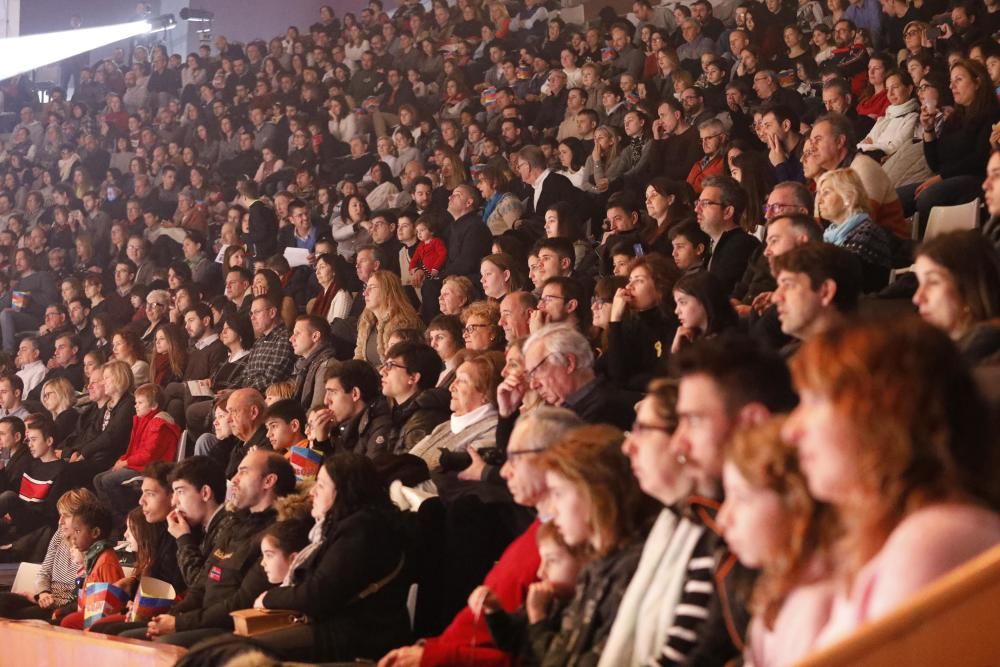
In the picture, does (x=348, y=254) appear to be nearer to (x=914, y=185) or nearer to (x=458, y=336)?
(x=458, y=336)

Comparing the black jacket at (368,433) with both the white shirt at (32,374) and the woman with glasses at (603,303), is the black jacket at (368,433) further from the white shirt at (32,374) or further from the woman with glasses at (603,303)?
the white shirt at (32,374)

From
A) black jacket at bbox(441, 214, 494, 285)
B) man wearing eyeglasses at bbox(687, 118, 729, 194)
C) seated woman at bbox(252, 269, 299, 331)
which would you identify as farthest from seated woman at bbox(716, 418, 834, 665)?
seated woman at bbox(252, 269, 299, 331)

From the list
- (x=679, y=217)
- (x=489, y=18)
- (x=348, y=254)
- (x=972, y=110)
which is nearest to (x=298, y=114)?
(x=489, y=18)

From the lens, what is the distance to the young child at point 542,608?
2391mm

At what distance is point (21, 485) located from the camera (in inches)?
245

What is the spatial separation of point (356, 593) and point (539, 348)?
0.87 metres

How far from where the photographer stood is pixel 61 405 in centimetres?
705

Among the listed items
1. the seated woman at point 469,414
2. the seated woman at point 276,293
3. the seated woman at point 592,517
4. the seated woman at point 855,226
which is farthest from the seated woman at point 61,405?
the seated woman at point 592,517

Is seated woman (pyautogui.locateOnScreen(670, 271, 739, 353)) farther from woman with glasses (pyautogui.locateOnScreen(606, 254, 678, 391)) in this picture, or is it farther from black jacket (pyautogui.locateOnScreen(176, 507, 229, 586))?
black jacket (pyautogui.locateOnScreen(176, 507, 229, 586))

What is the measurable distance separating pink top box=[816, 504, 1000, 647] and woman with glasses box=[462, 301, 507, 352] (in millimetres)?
3174

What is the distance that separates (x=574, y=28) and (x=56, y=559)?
20.9 feet

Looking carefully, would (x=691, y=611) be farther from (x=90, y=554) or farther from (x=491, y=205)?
(x=491, y=205)

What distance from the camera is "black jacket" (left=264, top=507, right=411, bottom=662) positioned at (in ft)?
10.3

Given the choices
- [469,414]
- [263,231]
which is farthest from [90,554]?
[263,231]
